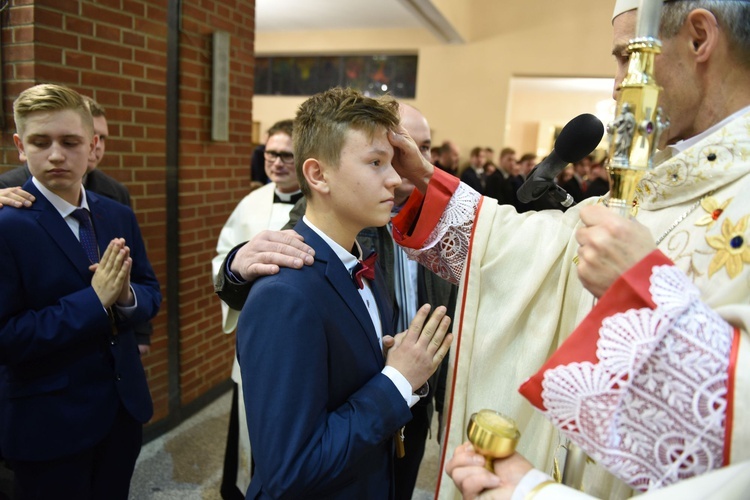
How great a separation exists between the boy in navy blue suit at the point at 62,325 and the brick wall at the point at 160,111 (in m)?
0.69

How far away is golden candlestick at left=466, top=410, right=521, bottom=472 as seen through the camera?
80 centimetres

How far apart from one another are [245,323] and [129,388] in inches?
42.1

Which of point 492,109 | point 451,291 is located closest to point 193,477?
point 451,291

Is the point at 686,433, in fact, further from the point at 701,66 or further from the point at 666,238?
the point at 701,66

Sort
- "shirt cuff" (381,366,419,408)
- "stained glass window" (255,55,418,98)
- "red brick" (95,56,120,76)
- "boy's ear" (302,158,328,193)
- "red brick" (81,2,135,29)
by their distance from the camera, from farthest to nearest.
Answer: "stained glass window" (255,55,418,98) → "red brick" (95,56,120,76) → "red brick" (81,2,135,29) → "boy's ear" (302,158,328,193) → "shirt cuff" (381,366,419,408)

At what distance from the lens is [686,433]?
74cm

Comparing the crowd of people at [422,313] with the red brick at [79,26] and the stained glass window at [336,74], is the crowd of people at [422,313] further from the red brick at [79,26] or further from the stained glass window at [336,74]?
the stained glass window at [336,74]

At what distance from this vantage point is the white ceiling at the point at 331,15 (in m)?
8.28

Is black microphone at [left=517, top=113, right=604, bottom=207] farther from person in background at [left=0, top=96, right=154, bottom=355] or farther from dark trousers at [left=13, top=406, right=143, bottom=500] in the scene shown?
person in background at [left=0, top=96, right=154, bottom=355]

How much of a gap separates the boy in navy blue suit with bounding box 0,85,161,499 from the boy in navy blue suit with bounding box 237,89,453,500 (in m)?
0.85

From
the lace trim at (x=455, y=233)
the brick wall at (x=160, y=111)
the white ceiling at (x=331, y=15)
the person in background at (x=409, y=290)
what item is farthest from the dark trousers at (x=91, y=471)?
the white ceiling at (x=331, y=15)

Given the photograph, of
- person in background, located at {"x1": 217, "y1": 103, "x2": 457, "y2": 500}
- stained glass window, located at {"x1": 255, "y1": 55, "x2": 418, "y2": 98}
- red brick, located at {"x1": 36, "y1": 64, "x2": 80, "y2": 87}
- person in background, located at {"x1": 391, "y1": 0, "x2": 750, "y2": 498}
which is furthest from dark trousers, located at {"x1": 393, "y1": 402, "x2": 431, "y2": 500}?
stained glass window, located at {"x1": 255, "y1": 55, "x2": 418, "y2": 98}

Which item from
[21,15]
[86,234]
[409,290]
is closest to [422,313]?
[409,290]

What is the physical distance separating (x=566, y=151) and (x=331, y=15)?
353 inches
